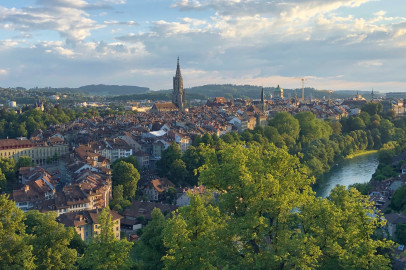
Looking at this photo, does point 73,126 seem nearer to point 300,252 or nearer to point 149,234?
point 149,234

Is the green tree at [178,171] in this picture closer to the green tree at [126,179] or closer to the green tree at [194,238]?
the green tree at [126,179]

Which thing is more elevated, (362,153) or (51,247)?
(51,247)

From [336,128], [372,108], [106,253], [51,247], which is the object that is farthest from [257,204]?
[372,108]

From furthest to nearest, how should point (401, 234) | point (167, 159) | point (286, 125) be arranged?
point (286, 125), point (167, 159), point (401, 234)

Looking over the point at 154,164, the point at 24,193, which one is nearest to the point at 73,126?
the point at 154,164

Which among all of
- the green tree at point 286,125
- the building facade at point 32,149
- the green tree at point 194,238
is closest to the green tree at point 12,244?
the green tree at point 194,238

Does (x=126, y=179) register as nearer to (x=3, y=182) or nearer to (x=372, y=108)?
(x=3, y=182)

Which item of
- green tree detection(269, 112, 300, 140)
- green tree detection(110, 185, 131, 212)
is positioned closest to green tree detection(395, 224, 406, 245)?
green tree detection(110, 185, 131, 212)
